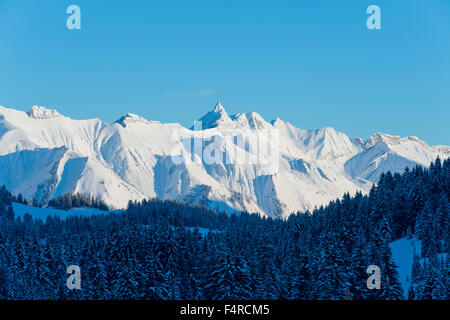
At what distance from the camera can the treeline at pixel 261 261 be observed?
7862 centimetres

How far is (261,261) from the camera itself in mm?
94750

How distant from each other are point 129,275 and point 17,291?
14693mm

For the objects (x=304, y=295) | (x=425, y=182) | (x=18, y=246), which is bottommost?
(x=304, y=295)

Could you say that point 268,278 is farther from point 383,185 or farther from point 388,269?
point 383,185

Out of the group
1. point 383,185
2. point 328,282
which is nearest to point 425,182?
point 383,185

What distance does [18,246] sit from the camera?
376ft

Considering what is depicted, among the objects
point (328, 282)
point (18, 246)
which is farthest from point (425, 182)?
point (18, 246)

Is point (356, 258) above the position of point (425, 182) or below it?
below

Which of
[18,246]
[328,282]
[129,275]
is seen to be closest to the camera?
[328,282]

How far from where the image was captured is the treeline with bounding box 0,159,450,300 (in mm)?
78625

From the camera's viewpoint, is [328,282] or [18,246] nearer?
[328,282]
